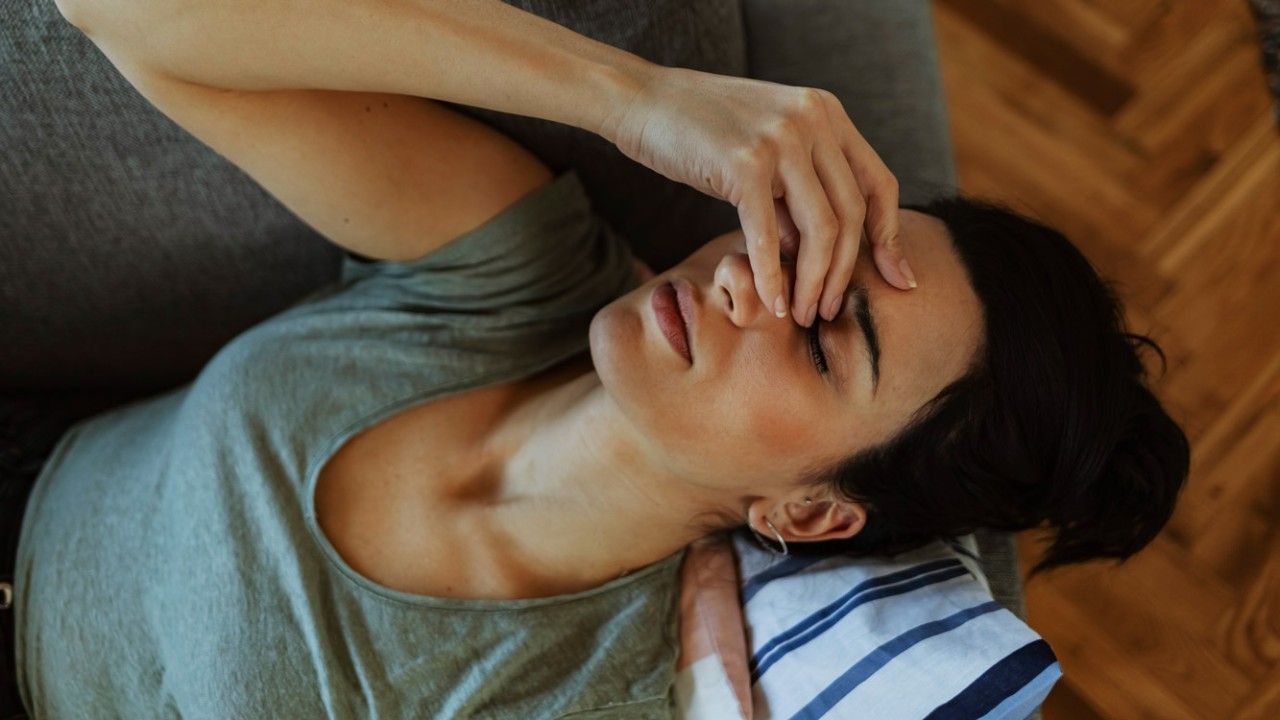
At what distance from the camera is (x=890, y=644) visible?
1.08 metres

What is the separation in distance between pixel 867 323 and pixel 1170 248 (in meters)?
1.37

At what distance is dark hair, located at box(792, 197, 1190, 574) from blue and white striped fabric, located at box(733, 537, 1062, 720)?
10 centimetres

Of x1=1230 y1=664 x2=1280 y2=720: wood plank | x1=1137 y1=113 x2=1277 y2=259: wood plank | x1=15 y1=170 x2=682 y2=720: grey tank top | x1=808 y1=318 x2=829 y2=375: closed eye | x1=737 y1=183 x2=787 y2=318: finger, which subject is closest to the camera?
x1=737 y1=183 x2=787 y2=318: finger

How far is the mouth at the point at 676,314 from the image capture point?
3.41ft

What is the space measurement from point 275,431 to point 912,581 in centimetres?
93

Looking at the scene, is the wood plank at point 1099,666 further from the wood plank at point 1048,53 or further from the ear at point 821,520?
the wood plank at point 1048,53

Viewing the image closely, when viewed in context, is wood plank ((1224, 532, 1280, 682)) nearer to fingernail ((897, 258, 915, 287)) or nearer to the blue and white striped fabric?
the blue and white striped fabric

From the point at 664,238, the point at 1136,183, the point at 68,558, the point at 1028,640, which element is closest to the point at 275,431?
the point at 68,558

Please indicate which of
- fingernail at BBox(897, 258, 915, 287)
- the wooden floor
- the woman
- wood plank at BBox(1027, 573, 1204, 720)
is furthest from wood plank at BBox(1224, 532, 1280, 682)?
fingernail at BBox(897, 258, 915, 287)

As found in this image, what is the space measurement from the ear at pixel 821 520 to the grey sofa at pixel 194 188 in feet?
0.84

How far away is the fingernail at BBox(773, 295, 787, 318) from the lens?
0.97 meters

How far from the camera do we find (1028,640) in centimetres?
105

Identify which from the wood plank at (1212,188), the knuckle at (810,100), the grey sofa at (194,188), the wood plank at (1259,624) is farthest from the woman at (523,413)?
the wood plank at (1212,188)

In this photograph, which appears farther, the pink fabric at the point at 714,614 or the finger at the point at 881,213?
the pink fabric at the point at 714,614
